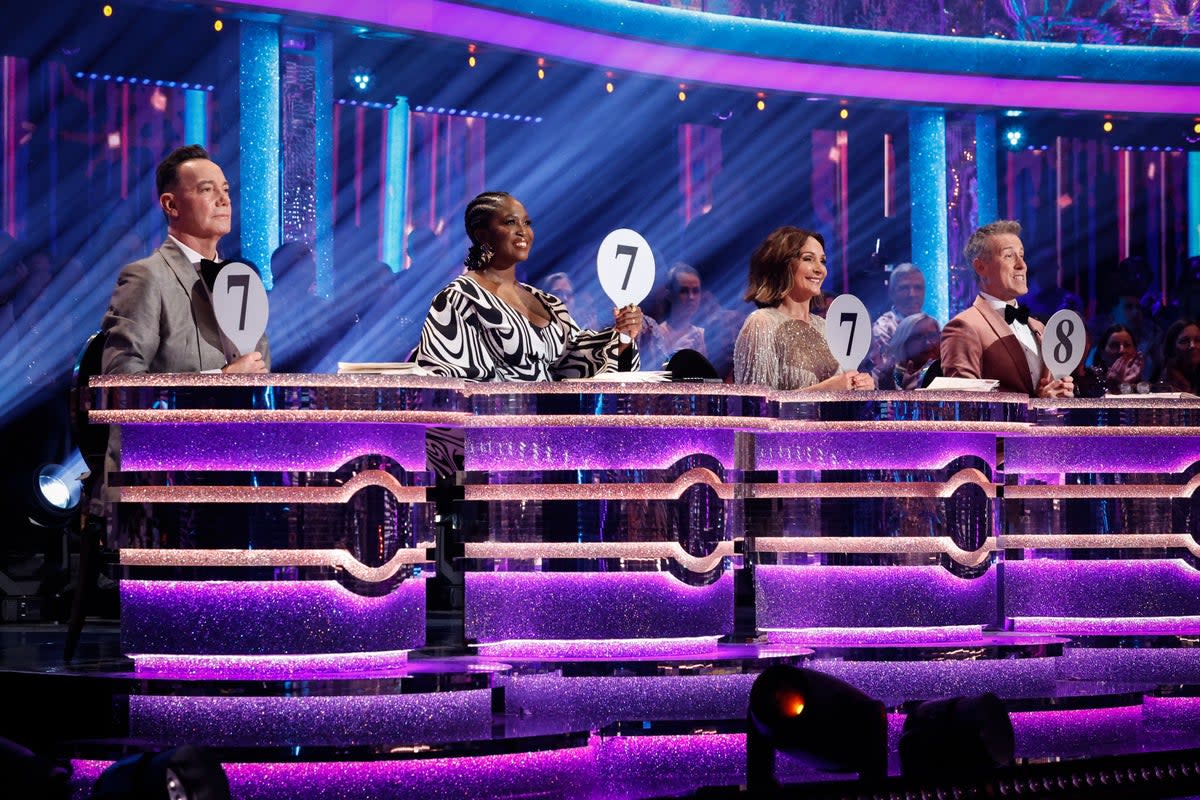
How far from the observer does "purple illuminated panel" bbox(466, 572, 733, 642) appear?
5.40m

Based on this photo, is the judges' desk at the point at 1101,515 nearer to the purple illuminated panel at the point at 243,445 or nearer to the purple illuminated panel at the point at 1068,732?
the purple illuminated panel at the point at 1068,732

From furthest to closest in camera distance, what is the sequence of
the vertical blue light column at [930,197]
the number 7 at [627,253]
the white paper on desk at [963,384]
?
the vertical blue light column at [930,197] < the white paper on desk at [963,384] < the number 7 at [627,253]

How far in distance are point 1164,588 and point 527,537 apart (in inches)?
110

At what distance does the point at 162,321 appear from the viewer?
17.7 ft

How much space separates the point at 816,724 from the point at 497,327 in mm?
3386

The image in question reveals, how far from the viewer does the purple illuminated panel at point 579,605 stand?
540cm

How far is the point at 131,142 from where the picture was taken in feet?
39.6

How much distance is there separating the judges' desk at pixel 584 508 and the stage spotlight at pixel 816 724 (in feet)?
5.07

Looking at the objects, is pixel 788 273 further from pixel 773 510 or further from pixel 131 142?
pixel 131 142

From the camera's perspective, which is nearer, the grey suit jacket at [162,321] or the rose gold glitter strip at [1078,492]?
the grey suit jacket at [162,321]

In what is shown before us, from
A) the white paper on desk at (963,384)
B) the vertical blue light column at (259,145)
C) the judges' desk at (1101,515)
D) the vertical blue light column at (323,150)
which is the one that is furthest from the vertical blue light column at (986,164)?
the white paper on desk at (963,384)

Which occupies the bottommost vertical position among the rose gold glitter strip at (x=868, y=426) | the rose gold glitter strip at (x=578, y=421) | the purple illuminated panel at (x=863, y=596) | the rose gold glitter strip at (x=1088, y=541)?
the purple illuminated panel at (x=863, y=596)

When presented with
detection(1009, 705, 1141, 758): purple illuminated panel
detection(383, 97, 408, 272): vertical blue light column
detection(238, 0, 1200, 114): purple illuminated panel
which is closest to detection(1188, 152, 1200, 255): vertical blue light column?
detection(238, 0, 1200, 114): purple illuminated panel

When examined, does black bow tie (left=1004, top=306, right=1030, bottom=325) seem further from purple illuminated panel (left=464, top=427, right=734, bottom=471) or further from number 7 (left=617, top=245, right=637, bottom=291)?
purple illuminated panel (left=464, top=427, right=734, bottom=471)
